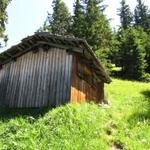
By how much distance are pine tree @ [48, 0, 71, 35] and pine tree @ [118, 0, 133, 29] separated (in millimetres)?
16382

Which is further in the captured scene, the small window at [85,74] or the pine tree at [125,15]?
the pine tree at [125,15]

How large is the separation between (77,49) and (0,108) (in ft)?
17.0

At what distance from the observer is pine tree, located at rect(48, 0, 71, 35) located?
46.2 m

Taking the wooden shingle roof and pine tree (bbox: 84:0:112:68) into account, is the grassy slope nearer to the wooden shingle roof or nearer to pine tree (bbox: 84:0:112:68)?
the wooden shingle roof

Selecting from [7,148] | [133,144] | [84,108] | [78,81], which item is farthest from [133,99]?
[7,148]

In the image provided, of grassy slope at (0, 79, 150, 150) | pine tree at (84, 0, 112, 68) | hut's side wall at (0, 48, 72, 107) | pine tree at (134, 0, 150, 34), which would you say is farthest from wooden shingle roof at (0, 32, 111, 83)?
pine tree at (134, 0, 150, 34)

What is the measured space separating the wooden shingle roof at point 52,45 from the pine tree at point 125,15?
42.8m

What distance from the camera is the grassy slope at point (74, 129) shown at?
1218 cm

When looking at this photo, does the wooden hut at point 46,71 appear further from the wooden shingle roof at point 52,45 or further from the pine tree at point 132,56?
the pine tree at point 132,56

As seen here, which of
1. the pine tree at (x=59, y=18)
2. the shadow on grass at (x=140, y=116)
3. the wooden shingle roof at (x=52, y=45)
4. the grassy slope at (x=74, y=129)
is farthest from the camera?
the pine tree at (x=59, y=18)

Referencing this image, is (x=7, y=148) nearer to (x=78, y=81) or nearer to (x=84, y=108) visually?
(x=84, y=108)

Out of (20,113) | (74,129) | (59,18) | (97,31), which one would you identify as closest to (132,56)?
(97,31)

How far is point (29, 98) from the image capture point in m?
18.2

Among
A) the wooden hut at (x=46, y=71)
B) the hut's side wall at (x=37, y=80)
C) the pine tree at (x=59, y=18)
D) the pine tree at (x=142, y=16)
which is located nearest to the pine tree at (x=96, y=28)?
the pine tree at (x=59, y=18)
